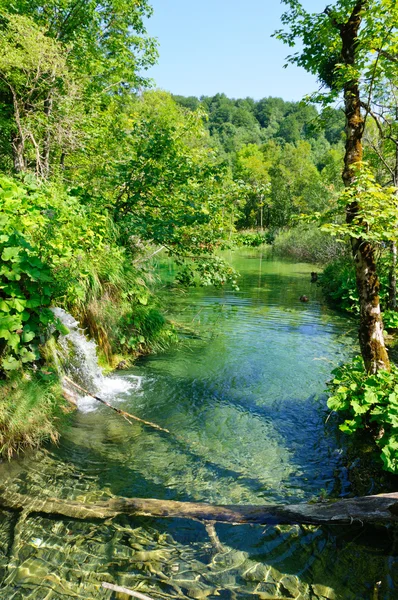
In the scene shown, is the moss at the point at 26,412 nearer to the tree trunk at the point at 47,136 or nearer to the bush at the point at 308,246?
the tree trunk at the point at 47,136

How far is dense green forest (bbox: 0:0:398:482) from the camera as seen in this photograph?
4.86 meters

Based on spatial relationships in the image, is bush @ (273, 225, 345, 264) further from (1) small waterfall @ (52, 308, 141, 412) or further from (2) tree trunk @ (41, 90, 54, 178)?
(1) small waterfall @ (52, 308, 141, 412)

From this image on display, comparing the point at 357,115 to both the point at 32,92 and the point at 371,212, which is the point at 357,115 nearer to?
the point at 371,212

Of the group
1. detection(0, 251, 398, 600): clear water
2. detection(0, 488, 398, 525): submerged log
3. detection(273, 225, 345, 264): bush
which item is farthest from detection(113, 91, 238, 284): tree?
detection(273, 225, 345, 264): bush

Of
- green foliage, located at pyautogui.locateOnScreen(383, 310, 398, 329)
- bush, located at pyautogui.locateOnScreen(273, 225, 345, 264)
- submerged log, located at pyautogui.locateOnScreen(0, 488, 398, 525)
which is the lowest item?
submerged log, located at pyautogui.locateOnScreen(0, 488, 398, 525)

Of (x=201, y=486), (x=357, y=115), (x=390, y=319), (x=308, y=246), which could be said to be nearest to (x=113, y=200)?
(x=357, y=115)

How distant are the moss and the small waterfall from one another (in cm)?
152

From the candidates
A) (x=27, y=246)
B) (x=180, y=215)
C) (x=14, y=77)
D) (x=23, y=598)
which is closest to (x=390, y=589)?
(x=23, y=598)

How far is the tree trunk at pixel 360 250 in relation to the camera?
5.52 m

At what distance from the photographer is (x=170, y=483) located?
502 cm

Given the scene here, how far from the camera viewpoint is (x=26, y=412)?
5000mm

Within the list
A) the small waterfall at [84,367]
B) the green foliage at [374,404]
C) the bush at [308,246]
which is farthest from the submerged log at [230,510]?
the bush at [308,246]

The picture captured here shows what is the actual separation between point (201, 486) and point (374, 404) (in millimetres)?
2488

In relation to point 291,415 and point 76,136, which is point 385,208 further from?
point 76,136
